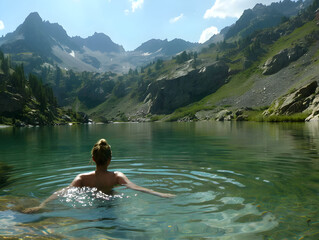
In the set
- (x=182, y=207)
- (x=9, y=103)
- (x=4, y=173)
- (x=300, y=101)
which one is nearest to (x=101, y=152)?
(x=182, y=207)

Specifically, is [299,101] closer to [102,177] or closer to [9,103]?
[102,177]

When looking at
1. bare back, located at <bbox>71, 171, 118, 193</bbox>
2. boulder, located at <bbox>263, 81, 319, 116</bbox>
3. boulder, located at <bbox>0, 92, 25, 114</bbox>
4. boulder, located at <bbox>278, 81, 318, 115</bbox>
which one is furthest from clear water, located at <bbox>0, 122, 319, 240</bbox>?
boulder, located at <bbox>0, 92, 25, 114</bbox>

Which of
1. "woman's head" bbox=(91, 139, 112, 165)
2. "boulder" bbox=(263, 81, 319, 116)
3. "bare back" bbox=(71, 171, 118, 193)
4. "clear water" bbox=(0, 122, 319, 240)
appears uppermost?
"boulder" bbox=(263, 81, 319, 116)

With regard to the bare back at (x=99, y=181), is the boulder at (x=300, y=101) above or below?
above

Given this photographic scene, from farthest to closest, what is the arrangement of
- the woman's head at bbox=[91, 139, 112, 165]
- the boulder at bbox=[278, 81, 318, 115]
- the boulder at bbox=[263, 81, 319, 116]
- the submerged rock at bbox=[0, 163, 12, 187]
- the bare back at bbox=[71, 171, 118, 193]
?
the boulder at bbox=[278, 81, 318, 115] → the boulder at bbox=[263, 81, 319, 116] → the submerged rock at bbox=[0, 163, 12, 187] → the bare back at bbox=[71, 171, 118, 193] → the woman's head at bbox=[91, 139, 112, 165]

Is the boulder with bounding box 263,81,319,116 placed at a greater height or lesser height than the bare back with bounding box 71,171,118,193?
greater

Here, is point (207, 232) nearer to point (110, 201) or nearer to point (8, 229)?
point (110, 201)

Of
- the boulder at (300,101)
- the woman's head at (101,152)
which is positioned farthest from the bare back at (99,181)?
the boulder at (300,101)

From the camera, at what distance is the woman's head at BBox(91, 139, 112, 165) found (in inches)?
368

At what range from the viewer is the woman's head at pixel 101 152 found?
30.7 feet

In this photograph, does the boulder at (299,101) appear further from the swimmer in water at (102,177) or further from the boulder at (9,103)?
the boulder at (9,103)

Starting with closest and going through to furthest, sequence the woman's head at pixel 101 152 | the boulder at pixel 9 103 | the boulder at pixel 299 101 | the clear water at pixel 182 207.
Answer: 1. the clear water at pixel 182 207
2. the woman's head at pixel 101 152
3. the boulder at pixel 299 101
4. the boulder at pixel 9 103

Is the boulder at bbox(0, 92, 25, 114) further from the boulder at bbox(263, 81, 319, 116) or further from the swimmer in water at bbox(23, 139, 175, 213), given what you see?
the swimmer in water at bbox(23, 139, 175, 213)

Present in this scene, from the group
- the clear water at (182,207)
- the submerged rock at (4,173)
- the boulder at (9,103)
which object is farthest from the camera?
the boulder at (9,103)
